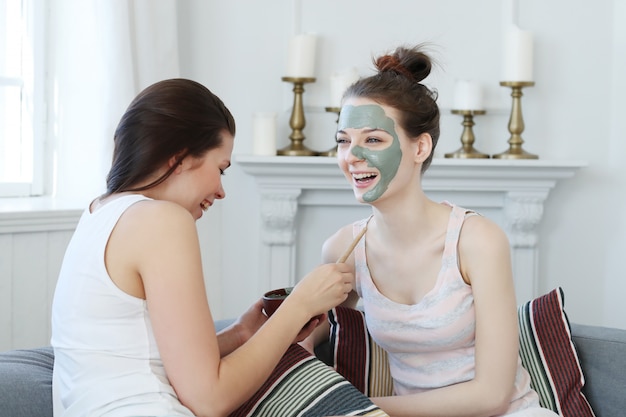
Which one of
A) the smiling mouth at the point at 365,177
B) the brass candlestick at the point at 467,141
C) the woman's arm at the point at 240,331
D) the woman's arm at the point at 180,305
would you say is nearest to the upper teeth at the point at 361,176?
the smiling mouth at the point at 365,177

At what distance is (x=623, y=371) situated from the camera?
191 cm

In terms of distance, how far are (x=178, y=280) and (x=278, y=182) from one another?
72.1 inches

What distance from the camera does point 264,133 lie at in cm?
306

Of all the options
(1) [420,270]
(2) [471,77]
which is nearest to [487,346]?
(1) [420,270]

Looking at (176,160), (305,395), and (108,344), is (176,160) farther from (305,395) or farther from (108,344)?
(305,395)

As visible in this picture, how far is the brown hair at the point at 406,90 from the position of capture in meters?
1.85

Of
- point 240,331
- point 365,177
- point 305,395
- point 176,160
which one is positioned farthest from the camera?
point 365,177

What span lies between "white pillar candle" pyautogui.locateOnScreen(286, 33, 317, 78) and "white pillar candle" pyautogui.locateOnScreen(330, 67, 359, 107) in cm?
9

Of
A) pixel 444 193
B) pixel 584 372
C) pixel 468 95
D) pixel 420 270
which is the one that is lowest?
pixel 584 372

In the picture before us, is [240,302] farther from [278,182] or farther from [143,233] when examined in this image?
[143,233]

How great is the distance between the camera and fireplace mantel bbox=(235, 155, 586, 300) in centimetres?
308

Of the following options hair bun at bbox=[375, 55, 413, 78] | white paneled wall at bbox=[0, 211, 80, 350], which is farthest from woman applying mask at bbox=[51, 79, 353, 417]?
white paneled wall at bbox=[0, 211, 80, 350]

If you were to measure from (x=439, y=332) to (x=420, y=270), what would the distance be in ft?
0.46

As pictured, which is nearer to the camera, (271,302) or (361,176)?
(271,302)
